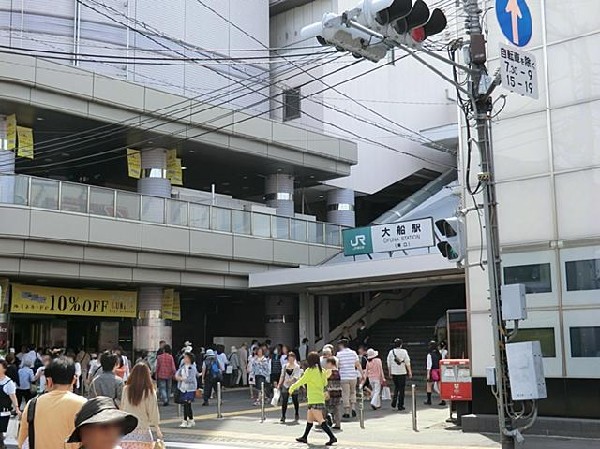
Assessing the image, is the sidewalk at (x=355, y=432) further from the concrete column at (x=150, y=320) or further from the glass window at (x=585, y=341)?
the concrete column at (x=150, y=320)

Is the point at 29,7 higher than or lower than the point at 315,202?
higher

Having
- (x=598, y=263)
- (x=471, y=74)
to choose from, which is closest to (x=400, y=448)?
(x=598, y=263)

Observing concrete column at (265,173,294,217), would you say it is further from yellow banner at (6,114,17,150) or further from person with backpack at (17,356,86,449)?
person with backpack at (17,356,86,449)

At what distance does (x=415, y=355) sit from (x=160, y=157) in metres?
11.4

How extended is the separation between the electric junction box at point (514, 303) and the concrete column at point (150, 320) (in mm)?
19204

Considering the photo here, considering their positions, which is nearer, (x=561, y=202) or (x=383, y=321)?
(x=561, y=202)

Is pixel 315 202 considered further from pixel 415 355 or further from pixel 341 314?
pixel 415 355

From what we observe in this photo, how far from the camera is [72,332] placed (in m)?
30.8

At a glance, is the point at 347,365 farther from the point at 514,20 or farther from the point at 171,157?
the point at 171,157

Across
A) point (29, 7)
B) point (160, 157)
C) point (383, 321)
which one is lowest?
point (383, 321)

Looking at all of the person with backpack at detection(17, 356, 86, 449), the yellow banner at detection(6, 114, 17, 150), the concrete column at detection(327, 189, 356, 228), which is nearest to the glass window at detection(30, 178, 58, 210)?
the yellow banner at detection(6, 114, 17, 150)

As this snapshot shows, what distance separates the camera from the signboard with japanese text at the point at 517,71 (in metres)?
9.47

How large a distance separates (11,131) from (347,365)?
13.6m

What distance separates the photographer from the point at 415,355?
28578mm
